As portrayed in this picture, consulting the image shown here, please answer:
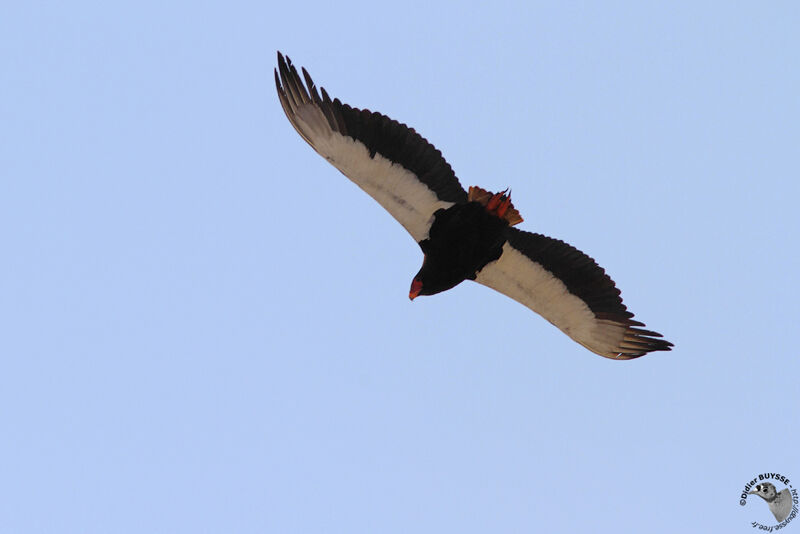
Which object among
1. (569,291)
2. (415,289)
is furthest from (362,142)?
(569,291)

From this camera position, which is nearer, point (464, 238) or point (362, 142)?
point (362, 142)

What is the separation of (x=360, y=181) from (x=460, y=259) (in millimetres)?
1496

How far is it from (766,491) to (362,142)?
6194 mm

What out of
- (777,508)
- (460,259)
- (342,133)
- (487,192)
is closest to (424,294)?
(460,259)

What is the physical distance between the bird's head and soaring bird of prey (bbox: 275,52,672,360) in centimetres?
193

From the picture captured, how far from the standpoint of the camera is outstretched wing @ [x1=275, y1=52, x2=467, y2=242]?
1132 centimetres

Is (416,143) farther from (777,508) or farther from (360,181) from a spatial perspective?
(777,508)

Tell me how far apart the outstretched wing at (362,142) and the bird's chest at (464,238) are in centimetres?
40

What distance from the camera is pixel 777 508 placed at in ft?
41.0

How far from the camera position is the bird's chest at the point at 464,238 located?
39.3 ft

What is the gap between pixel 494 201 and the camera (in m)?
11.9

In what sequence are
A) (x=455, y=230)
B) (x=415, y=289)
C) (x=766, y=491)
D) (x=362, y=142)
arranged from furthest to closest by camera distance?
(x=766, y=491), (x=415, y=289), (x=455, y=230), (x=362, y=142)

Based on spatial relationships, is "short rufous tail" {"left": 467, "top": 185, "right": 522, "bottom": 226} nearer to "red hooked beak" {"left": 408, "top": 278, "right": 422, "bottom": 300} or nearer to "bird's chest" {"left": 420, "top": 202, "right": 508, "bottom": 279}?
"bird's chest" {"left": 420, "top": 202, "right": 508, "bottom": 279}

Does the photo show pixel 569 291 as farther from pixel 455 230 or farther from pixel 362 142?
pixel 362 142
